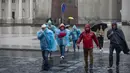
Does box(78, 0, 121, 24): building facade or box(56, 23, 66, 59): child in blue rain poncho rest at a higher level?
box(78, 0, 121, 24): building facade

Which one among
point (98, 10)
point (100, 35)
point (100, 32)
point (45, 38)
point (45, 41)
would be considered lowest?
point (100, 35)

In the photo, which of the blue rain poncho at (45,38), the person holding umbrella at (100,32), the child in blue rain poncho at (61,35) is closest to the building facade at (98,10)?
the person holding umbrella at (100,32)

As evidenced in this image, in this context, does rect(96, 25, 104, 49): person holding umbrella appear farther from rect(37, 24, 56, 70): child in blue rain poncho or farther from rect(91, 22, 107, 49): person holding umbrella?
rect(37, 24, 56, 70): child in blue rain poncho

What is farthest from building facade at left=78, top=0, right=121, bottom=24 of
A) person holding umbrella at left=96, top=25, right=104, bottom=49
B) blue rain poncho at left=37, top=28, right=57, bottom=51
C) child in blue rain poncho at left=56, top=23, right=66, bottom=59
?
blue rain poncho at left=37, top=28, right=57, bottom=51

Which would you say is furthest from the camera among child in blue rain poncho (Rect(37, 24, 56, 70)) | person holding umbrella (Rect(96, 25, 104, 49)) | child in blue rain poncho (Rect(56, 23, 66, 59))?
person holding umbrella (Rect(96, 25, 104, 49))

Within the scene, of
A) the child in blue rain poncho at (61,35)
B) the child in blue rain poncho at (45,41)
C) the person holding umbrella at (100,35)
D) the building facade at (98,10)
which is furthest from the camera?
the building facade at (98,10)

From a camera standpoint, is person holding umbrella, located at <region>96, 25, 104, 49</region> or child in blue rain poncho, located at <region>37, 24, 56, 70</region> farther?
person holding umbrella, located at <region>96, 25, 104, 49</region>

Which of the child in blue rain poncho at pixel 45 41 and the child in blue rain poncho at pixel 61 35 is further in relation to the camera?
the child in blue rain poncho at pixel 61 35

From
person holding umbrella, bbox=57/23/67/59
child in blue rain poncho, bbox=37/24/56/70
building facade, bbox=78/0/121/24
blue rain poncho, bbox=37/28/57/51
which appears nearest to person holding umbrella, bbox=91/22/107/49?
person holding umbrella, bbox=57/23/67/59

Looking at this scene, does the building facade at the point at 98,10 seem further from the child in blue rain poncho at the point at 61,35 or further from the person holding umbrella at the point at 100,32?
the child in blue rain poncho at the point at 61,35

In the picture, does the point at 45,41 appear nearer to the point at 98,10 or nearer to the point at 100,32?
the point at 100,32

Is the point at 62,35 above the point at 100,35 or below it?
above

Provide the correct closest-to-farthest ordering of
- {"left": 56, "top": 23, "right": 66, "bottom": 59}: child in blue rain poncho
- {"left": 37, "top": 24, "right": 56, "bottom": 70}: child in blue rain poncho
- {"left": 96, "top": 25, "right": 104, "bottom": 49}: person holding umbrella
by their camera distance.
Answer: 1. {"left": 37, "top": 24, "right": 56, "bottom": 70}: child in blue rain poncho
2. {"left": 56, "top": 23, "right": 66, "bottom": 59}: child in blue rain poncho
3. {"left": 96, "top": 25, "right": 104, "bottom": 49}: person holding umbrella

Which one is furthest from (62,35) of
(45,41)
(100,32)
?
(100,32)
